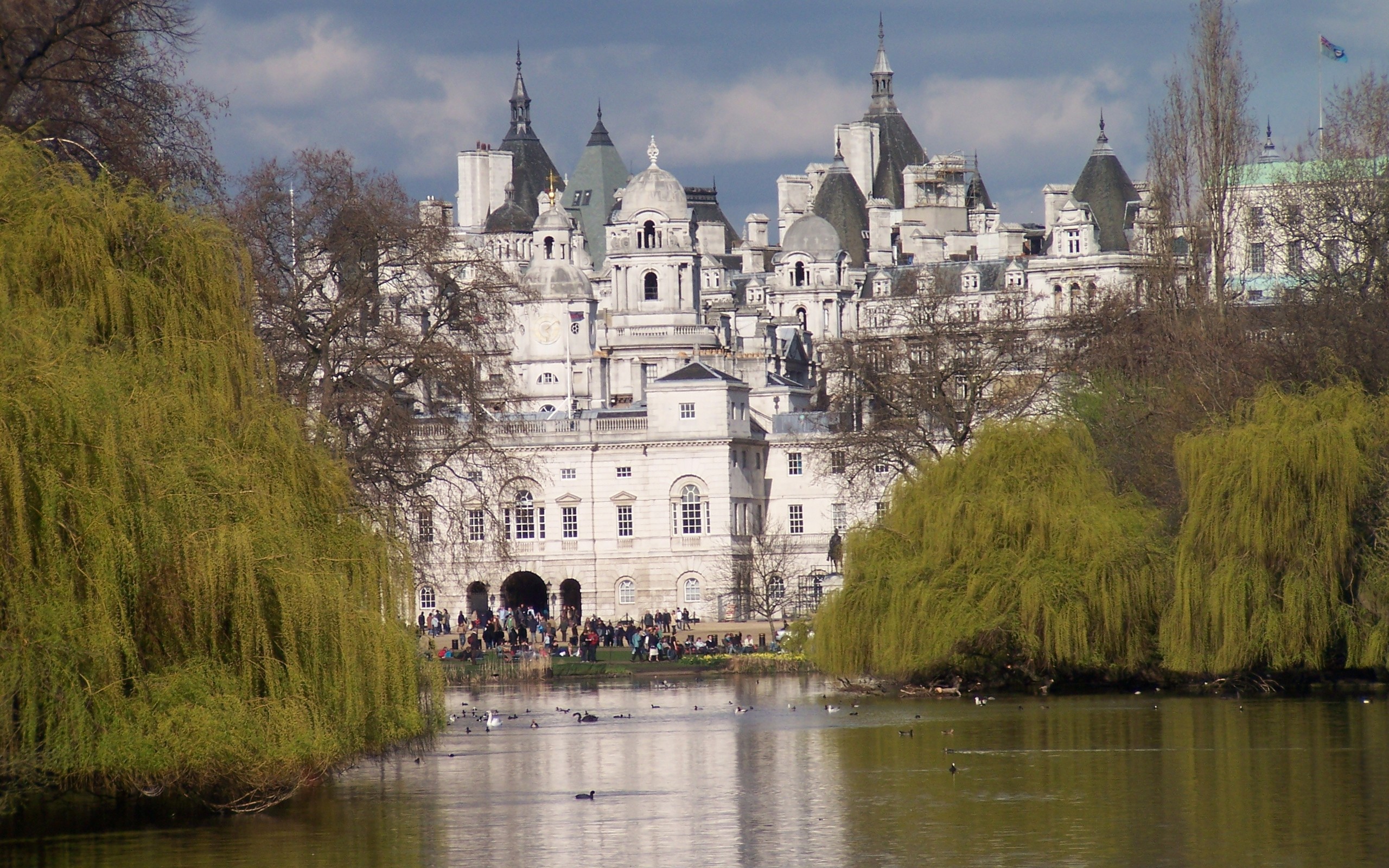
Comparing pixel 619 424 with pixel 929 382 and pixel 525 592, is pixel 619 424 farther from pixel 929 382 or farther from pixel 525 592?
pixel 929 382

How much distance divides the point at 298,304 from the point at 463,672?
17.3 m

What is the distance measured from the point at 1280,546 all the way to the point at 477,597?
63.7m

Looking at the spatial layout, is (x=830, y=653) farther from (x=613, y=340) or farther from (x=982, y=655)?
(x=613, y=340)

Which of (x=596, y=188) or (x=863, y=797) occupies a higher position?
(x=596, y=188)

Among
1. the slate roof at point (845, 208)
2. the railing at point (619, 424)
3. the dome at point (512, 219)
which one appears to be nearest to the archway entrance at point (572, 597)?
the railing at point (619, 424)

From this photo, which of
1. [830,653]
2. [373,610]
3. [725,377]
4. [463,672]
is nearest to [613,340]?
[725,377]

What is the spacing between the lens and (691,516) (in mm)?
95312

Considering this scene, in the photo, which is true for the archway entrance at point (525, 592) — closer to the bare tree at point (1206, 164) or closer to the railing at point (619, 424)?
the railing at point (619, 424)

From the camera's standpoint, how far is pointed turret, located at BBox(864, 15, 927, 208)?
166750mm

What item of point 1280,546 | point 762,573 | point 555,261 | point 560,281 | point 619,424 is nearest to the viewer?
point 1280,546

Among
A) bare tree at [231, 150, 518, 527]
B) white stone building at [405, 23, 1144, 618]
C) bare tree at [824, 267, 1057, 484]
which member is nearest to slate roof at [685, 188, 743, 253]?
white stone building at [405, 23, 1144, 618]

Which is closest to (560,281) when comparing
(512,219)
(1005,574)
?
(512,219)

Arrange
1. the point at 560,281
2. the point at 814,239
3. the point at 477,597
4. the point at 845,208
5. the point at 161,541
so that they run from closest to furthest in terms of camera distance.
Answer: the point at 161,541
the point at 477,597
the point at 560,281
the point at 814,239
the point at 845,208

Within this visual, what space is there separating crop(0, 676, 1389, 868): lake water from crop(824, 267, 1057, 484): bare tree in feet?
69.6
